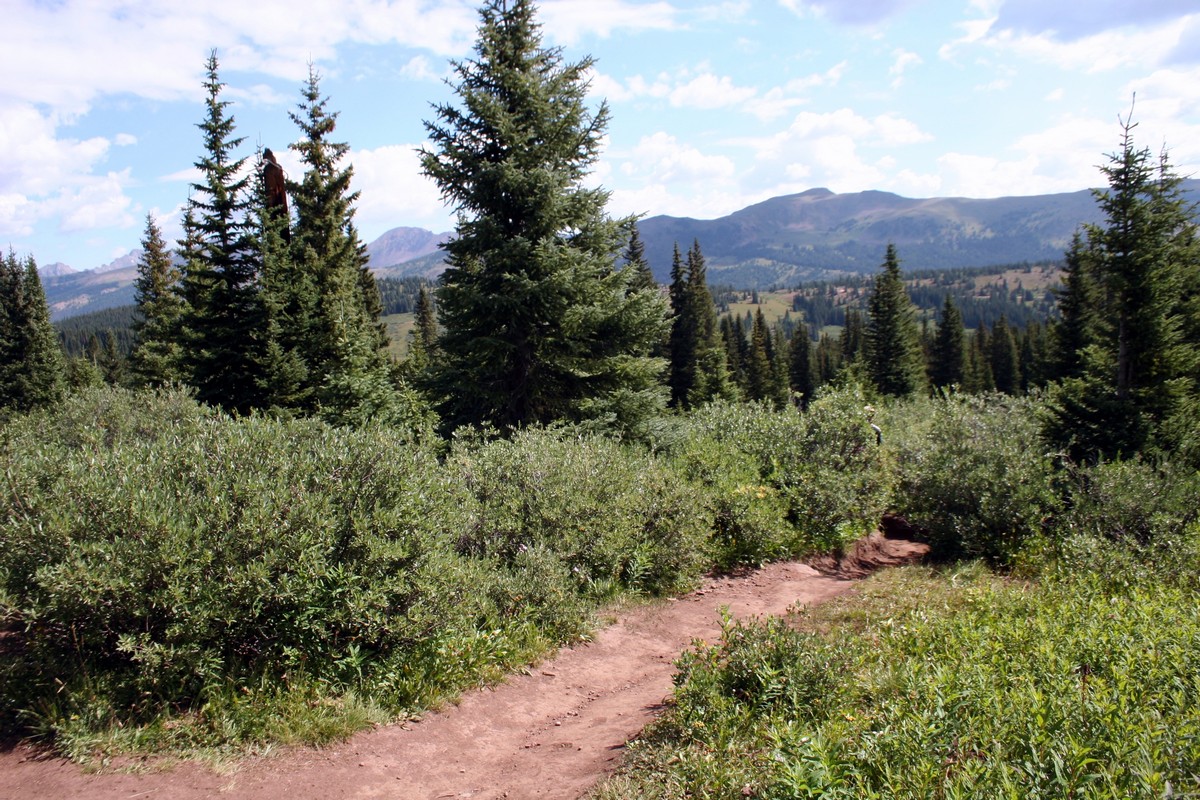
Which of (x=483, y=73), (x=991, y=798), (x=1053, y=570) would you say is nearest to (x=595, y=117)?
(x=483, y=73)

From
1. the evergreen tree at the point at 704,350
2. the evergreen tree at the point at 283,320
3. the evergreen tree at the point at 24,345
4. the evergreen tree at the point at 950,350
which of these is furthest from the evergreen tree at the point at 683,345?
the evergreen tree at the point at 24,345

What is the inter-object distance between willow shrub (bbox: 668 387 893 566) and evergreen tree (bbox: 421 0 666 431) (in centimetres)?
325

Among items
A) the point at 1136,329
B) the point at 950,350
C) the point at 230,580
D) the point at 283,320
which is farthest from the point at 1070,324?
the point at 230,580

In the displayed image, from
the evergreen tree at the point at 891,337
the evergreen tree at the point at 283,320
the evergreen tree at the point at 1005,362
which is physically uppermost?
the evergreen tree at the point at 283,320

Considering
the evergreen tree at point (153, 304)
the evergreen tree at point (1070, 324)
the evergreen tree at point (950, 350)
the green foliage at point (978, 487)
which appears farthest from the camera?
the evergreen tree at point (950, 350)

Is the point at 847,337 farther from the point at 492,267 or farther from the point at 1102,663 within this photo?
the point at 1102,663

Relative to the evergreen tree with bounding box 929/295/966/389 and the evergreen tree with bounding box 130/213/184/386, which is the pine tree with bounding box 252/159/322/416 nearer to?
the evergreen tree with bounding box 130/213/184/386

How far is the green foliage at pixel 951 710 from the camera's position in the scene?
10.6 feet

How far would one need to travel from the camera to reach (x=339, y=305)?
18672 mm

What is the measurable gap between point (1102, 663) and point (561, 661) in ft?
14.8

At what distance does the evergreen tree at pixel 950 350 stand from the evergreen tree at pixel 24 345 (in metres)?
66.0

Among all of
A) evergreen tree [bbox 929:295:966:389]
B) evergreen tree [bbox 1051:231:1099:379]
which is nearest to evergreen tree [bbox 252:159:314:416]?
evergreen tree [bbox 1051:231:1099:379]

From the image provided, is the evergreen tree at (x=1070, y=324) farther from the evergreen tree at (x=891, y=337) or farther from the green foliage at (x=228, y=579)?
the green foliage at (x=228, y=579)

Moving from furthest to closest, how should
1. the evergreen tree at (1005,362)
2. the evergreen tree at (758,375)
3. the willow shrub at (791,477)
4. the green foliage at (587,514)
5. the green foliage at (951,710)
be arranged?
the evergreen tree at (1005,362)
the evergreen tree at (758,375)
the willow shrub at (791,477)
the green foliage at (587,514)
the green foliage at (951,710)
